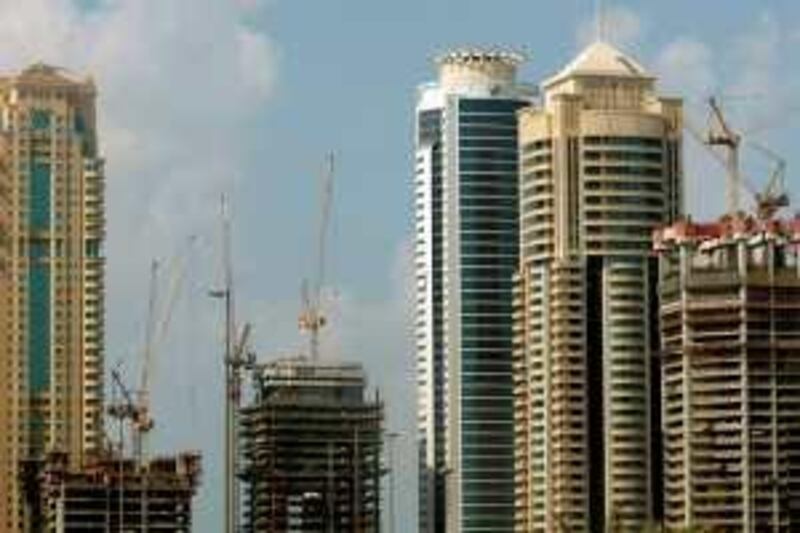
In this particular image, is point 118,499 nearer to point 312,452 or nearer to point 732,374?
point 312,452

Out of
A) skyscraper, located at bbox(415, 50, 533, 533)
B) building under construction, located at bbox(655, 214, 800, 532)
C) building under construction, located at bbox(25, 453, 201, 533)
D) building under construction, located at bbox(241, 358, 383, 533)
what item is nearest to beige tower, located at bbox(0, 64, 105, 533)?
building under construction, located at bbox(25, 453, 201, 533)

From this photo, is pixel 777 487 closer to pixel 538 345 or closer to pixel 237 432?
pixel 538 345

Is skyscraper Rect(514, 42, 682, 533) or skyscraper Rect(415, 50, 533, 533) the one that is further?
skyscraper Rect(415, 50, 533, 533)

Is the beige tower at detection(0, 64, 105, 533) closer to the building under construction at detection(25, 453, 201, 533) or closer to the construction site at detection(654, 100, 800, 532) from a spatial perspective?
the building under construction at detection(25, 453, 201, 533)

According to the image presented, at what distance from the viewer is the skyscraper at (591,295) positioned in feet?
375

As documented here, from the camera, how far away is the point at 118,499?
135m

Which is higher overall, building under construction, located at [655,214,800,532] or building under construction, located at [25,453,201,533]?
building under construction, located at [655,214,800,532]

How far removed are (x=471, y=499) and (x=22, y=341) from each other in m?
24.6

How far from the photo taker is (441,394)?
132500 mm

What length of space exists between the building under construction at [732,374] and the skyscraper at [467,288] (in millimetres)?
19498

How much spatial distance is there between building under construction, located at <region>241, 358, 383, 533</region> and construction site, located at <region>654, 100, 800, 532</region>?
1115 inches

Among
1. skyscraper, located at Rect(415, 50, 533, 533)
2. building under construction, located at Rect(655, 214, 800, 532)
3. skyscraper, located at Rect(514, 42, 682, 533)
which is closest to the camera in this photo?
building under construction, located at Rect(655, 214, 800, 532)

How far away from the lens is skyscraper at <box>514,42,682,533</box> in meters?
114

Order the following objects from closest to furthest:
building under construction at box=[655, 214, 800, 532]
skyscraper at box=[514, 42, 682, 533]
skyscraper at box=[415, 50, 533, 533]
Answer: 1. building under construction at box=[655, 214, 800, 532]
2. skyscraper at box=[514, 42, 682, 533]
3. skyscraper at box=[415, 50, 533, 533]
